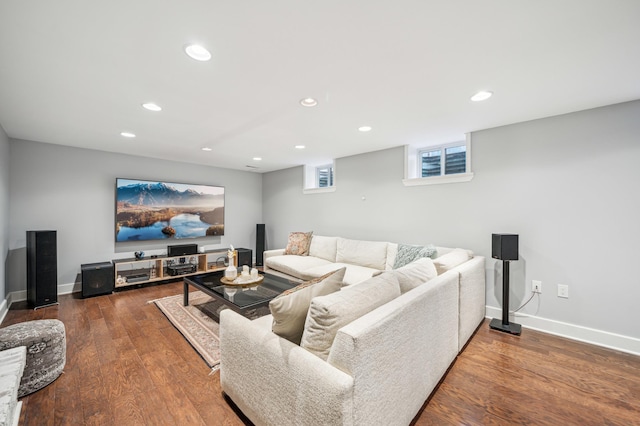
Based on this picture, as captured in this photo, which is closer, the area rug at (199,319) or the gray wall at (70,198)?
the area rug at (199,319)

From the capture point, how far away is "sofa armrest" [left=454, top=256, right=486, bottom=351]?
230 cm

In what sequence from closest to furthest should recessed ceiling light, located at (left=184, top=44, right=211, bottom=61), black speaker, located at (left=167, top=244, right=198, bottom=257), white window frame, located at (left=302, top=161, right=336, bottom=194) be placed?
recessed ceiling light, located at (left=184, top=44, right=211, bottom=61) → black speaker, located at (left=167, top=244, right=198, bottom=257) → white window frame, located at (left=302, top=161, right=336, bottom=194)

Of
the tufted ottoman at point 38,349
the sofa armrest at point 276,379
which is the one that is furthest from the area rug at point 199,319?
the tufted ottoman at point 38,349

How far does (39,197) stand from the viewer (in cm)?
372

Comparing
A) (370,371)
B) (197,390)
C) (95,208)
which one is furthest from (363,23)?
(95,208)

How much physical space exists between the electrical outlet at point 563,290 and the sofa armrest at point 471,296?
25.8 inches

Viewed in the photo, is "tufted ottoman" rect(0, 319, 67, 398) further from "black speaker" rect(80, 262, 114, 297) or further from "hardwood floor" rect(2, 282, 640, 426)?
"black speaker" rect(80, 262, 114, 297)

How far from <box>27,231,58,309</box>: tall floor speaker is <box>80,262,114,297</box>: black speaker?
31 cm

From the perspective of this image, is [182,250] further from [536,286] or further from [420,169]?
[536,286]

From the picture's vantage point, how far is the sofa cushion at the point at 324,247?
439 cm

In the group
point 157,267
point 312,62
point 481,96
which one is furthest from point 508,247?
point 157,267

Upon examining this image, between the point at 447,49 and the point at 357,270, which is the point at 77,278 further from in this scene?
the point at 447,49

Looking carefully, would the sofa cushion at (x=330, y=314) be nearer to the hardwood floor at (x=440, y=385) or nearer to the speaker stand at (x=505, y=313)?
the hardwood floor at (x=440, y=385)

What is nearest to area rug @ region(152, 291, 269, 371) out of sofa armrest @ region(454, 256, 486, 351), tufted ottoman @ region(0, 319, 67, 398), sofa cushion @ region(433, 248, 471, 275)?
tufted ottoman @ region(0, 319, 67, 398)
